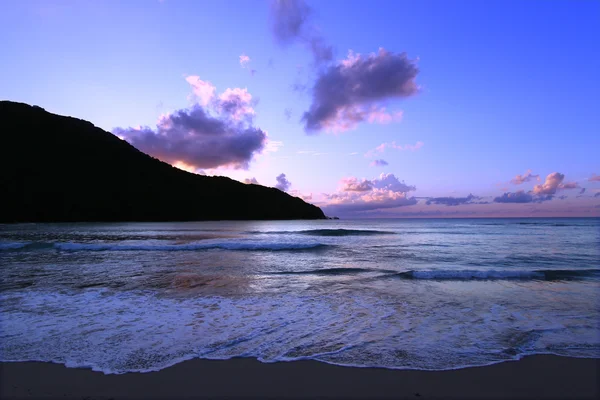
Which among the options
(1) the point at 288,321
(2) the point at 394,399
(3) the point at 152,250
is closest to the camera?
(2) the point at 394,399

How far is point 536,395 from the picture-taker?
3926mm

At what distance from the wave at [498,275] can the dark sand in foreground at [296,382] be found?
771 cm

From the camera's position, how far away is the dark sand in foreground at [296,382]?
3877 mm

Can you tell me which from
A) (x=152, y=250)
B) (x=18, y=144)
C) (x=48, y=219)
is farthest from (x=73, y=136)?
(x=152, y=250)

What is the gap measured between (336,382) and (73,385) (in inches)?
132

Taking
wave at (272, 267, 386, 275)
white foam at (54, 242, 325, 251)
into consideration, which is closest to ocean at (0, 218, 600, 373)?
wave at (272, 267, 386, 275)

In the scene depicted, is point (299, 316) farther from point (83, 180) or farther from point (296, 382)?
point (83, 180)

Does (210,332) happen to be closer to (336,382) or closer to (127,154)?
(336,382)

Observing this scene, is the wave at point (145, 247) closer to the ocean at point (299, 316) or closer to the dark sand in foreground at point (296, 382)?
the ocean at point (299, 316)

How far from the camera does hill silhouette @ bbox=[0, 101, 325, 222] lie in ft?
310

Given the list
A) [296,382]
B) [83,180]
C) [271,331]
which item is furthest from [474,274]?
[83,180]

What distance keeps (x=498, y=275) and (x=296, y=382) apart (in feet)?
37.6

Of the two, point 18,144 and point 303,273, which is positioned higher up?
point 18,144

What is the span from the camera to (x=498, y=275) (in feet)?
41.0
